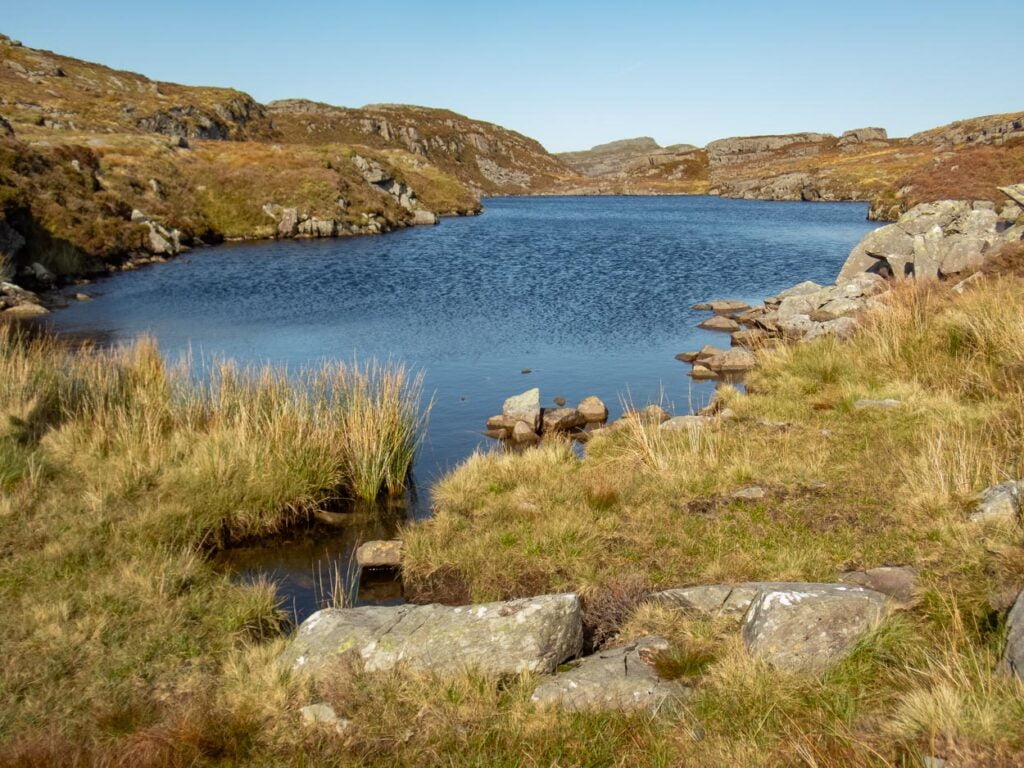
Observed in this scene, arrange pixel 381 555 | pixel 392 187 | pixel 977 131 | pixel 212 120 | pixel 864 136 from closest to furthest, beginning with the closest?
pixel 381 555 < pixel 392 187 < pixel 212 120 < pixel 977 131 < pixel 864 136

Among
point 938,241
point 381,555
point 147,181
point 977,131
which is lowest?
point 381,555

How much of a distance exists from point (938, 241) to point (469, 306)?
17862mm

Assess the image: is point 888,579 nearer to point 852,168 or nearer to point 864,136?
point 852,168

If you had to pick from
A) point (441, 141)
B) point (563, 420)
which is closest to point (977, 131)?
point (441, 141)

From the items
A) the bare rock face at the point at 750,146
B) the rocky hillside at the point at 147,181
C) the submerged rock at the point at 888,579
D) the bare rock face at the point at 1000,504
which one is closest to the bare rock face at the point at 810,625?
the submerged rock at the point at 888,579

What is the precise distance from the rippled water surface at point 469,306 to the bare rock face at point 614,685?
7.26 meters

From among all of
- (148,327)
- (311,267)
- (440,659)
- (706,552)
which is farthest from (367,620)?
(311,267)

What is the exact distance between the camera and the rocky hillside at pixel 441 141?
538ft

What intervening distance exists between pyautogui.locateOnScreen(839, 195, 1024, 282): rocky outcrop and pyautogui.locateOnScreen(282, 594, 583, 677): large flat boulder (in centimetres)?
1855

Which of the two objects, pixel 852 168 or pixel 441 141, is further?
pixel 441 141

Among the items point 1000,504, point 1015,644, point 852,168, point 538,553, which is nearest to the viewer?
point 1015,644

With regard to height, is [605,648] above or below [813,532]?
below

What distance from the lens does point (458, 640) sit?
6523mm

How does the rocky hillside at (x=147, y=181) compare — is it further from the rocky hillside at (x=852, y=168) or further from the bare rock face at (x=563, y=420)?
the rocky hillside at (x=852, y=168)
